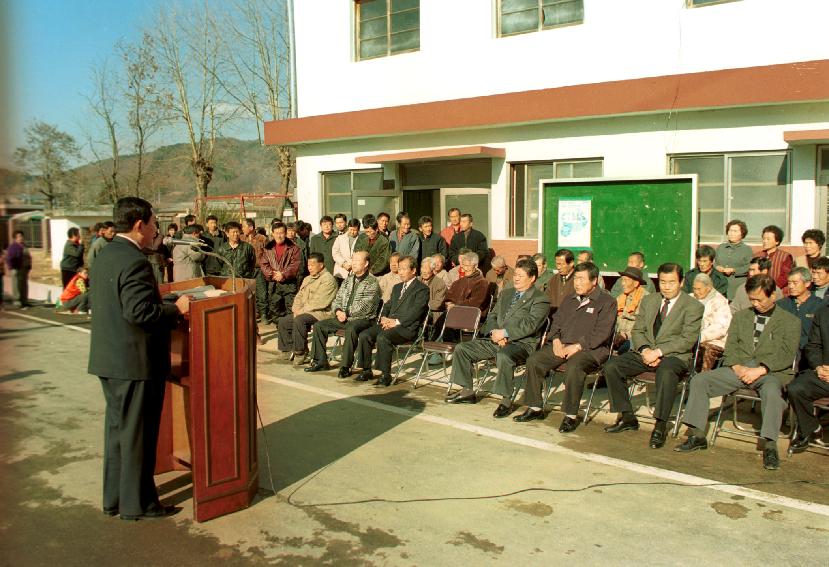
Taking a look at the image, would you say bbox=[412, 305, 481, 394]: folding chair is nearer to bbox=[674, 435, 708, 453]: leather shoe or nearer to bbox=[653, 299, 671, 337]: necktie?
bbox=[653, 299, 671, 337]: necktie

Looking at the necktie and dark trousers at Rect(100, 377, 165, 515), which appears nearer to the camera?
dark trousers at Rect(100, 377, 165, 515)

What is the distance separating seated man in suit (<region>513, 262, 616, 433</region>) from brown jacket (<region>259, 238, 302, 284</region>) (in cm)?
509

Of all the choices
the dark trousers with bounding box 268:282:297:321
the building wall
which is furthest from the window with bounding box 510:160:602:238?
the dark trousers with bounding box 268:282:297:321

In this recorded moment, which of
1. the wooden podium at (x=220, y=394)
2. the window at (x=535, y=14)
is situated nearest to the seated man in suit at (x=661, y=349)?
the wooden podium at (x=220, y=394)

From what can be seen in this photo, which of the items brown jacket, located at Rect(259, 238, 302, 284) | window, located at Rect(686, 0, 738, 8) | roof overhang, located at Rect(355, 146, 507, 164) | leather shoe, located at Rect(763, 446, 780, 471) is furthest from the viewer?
roof overhang, located at Rect(355, 146, 507, 164)

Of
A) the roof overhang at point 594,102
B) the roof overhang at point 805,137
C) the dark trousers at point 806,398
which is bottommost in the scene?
the dark trousers at point 806,398

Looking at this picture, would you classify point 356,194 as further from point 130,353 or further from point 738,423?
point 130,353

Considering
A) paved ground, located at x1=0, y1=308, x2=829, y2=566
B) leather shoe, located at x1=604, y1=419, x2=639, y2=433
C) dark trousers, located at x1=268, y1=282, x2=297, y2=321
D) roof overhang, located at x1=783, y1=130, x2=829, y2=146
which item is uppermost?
roof overhang, located at x1=783, y1=130, x2=829, y2=146

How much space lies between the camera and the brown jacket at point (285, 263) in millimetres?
11758

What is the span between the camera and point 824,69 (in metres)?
9.55

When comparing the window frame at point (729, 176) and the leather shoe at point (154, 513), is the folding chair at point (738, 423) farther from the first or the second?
the leather shoe at point (154, 513)

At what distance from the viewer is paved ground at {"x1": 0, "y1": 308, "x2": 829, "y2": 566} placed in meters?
4.43

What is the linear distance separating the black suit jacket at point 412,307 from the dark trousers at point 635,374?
259cm

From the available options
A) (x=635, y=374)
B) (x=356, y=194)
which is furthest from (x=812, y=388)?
(x=356, y=194)
